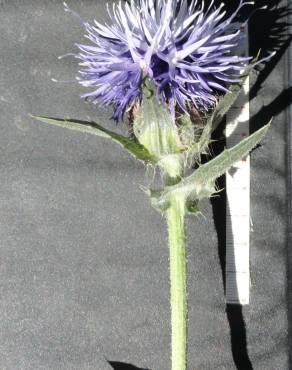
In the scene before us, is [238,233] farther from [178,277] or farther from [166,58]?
[166,58]

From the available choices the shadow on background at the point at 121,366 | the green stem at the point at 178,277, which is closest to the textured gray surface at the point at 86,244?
the shadow on background at the point at 121,366

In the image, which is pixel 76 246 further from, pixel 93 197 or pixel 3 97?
pixel 3 97

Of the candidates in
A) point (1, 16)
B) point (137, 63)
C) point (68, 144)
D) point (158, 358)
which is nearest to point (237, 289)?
point (158, 358)

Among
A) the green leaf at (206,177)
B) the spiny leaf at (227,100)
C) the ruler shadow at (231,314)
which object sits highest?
the spiny leaf at (227,100)

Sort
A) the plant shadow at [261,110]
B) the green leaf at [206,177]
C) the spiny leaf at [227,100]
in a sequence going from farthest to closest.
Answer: the plant shadow at [261,110], the spiny leaf at [227,100], the green leaf at [206,177]

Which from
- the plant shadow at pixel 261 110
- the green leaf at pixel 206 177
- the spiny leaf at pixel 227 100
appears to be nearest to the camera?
the green leaf at pixel 206 177

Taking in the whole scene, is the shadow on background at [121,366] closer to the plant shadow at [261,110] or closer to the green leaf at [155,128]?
the plant shadow at [261,110]

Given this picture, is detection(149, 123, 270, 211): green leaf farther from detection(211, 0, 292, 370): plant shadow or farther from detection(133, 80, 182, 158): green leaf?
detection(211, 0, 292, 370): plant shadow
